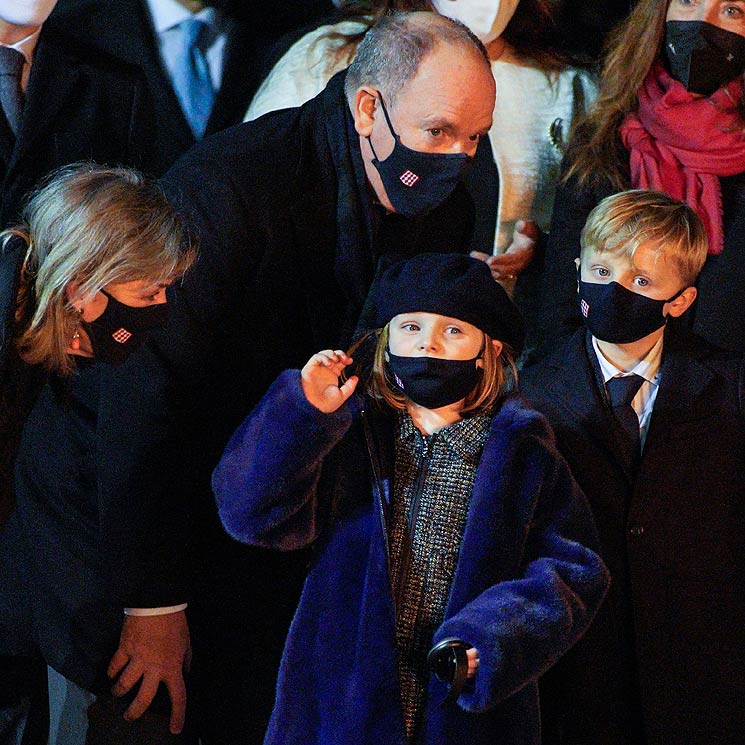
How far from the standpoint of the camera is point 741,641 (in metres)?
2.93

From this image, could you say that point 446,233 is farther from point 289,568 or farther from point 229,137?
point 289,568

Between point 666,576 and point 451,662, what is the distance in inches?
32.1

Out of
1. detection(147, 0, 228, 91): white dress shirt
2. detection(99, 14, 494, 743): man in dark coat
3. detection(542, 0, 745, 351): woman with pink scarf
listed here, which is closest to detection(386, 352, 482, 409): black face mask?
detection(99, 14, 494, 743): man in dark coat

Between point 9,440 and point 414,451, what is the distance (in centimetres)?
82

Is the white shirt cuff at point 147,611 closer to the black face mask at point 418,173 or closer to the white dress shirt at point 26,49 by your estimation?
the black face mask at point 418,173

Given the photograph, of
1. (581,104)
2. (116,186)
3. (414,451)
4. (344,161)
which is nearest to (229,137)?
(344,161)

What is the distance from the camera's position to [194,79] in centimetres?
356

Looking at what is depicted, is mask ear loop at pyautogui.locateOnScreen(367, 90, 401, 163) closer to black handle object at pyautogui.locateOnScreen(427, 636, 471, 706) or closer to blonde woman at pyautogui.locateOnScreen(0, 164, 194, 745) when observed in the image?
blonde woman at pyautogui.locateOnScreen(0, 164, 194, 745)

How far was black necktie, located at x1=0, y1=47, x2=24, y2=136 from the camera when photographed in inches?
119

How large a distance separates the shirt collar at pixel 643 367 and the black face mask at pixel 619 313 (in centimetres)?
10

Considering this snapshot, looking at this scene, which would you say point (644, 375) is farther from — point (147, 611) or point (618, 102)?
point (147, 611)

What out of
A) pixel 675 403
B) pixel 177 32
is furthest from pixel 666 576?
pixel 177 32

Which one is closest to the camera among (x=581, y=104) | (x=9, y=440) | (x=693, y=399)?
(x=9, y=440)

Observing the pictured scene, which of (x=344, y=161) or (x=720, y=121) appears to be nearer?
(x=344, y=161)
